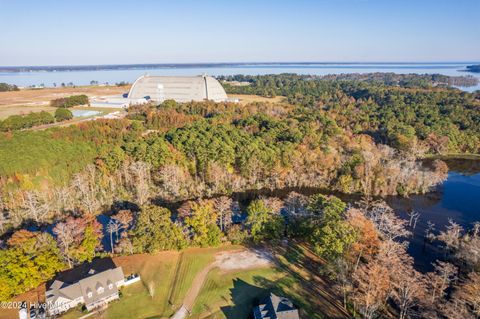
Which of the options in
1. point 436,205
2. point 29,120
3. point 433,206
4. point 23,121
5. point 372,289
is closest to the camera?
point 372,289

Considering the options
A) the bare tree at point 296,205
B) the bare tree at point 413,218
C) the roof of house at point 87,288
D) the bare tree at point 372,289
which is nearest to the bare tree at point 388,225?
the bare tree at point 413,218

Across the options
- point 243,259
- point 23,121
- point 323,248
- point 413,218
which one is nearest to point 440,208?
point 413,218

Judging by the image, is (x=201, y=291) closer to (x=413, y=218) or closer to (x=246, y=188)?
(x=246, y=188)

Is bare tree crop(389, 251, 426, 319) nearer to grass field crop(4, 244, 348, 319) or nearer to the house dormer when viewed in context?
grass field crop(4, 244, 348, 319)

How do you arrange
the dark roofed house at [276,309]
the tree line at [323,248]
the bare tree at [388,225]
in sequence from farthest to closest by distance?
the bare tree at [388,225] → the tree line at [323,248] → the dark roofed house at [276,309]

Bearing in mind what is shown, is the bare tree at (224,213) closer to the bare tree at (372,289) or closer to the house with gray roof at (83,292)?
the house with gray roof at (83,292)

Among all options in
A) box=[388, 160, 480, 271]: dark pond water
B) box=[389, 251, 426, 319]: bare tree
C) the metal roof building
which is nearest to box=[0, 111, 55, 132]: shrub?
the metal roof building
